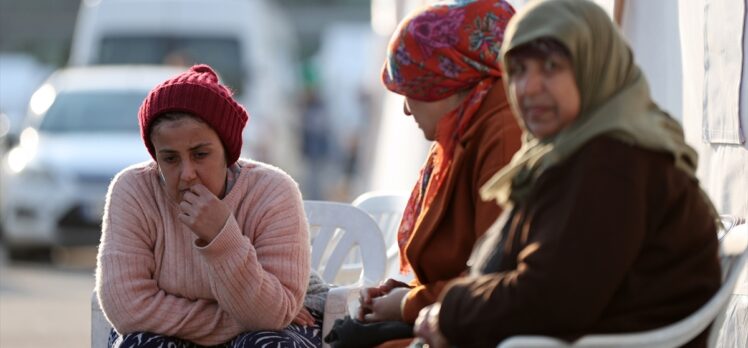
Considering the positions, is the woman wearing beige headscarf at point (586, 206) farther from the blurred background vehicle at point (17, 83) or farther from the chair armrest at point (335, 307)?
the blurred background vehicle at point (17, 83)

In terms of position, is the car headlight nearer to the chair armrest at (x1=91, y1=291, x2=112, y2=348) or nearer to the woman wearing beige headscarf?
the chair armrest at (x1=91, y1=291, x2=112, y2=348)

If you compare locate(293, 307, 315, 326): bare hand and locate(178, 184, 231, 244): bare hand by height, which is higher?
locate(178, 184, 231, 244): bare hand

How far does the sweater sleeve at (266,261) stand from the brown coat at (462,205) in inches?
16.2

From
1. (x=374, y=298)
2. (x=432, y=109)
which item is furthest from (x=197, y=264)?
(x=432, y=109)

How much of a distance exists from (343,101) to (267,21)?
1098cm

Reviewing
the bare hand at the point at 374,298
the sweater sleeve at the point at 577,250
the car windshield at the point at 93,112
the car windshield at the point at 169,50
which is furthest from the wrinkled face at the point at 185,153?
the car windshield at the point at 169,50

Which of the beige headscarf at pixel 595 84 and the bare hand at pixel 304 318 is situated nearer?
the beige headscarf at pixel 595 84

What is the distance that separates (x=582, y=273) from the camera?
2.75m

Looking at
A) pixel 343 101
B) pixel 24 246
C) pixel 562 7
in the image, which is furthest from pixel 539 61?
pixel 343 101

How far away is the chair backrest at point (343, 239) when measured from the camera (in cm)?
474

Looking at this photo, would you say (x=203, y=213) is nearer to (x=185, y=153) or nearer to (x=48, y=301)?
(x=185, y=153)

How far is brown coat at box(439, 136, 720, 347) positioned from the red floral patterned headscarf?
0.61 m

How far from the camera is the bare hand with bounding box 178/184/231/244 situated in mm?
3658

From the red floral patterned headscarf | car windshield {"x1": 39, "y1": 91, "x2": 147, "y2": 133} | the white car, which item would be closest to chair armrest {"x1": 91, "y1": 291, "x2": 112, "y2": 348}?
the red floral patterned headscarf
